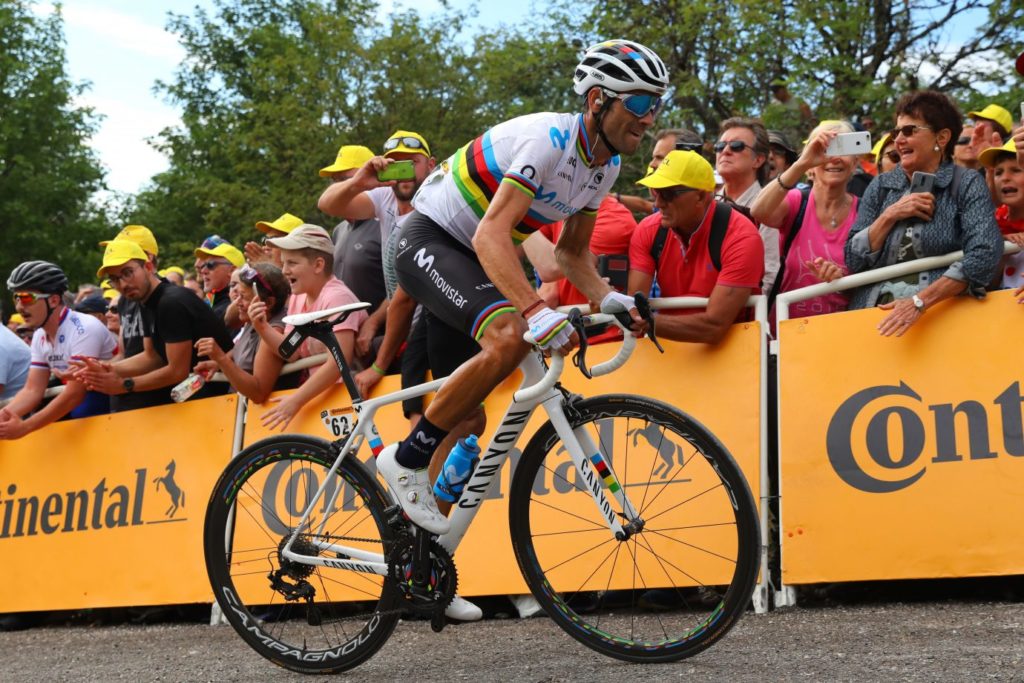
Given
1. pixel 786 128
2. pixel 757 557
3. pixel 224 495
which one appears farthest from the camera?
pixel 786 128

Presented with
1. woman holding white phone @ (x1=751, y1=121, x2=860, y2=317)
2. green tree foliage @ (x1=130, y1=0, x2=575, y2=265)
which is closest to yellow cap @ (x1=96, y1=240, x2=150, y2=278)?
woman holding white phone @ (x1=751, y1=121, x2=860, y2=317)

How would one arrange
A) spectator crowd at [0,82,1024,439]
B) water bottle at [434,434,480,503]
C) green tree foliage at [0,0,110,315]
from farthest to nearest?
green tree foliage at [0,0,110,315] → spectator crowd at [0,82,1024,439] → water bottle at [434,434,480,503]

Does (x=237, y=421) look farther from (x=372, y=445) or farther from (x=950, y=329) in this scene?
(x=950, y=329)

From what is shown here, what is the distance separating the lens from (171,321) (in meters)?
8.19

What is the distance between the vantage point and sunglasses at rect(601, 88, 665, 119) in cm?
475

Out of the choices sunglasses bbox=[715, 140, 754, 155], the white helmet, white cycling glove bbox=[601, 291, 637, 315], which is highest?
sunglasses bbox=[715, 140, 754, 155]

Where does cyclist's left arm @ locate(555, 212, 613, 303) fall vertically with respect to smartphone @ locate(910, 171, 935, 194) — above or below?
below

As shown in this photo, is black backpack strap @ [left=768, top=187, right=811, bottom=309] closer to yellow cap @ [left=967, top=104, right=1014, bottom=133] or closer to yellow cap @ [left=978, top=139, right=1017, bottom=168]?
yellow cap @ [left=978, top=139, right=1017, bottom=168]

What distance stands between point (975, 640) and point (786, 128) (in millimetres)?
14997

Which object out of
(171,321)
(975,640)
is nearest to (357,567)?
(975,640)

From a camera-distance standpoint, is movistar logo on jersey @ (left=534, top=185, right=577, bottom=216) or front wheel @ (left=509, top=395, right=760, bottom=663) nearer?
front wheel @ (left=509, top=395, right=760, bottom=663)

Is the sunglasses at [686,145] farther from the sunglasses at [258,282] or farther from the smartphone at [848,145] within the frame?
the sunglasses at [258,282]

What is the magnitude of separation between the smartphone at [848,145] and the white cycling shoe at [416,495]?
299 centimetres

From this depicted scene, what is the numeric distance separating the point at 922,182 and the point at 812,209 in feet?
3.11
